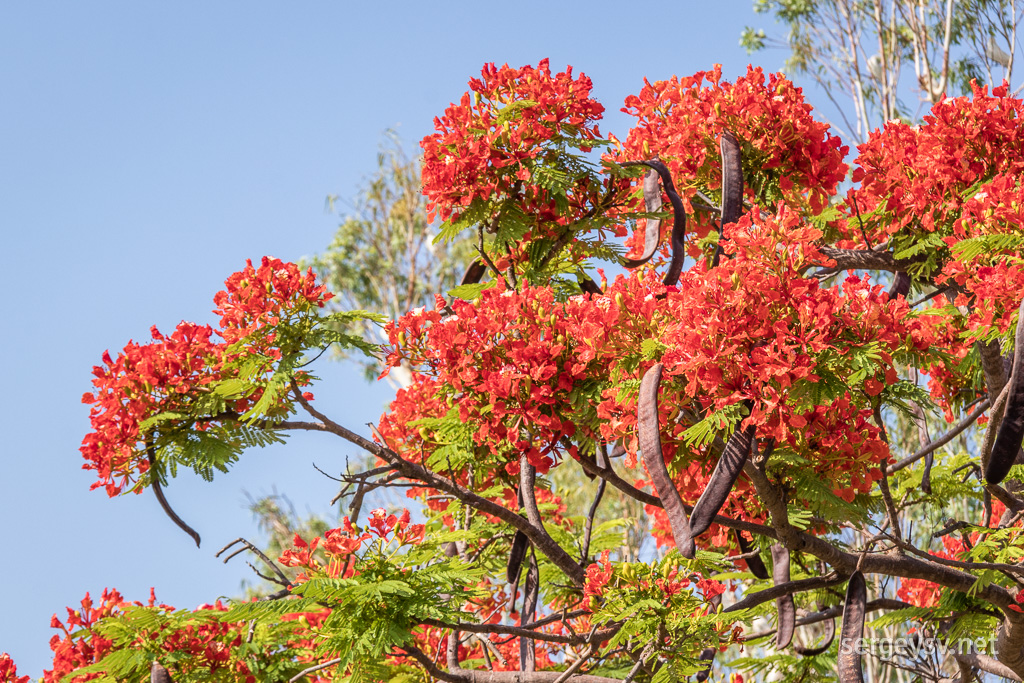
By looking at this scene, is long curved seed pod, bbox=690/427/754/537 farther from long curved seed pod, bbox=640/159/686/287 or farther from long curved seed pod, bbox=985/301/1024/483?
long curved seed pod, bbox=640/159/686/287

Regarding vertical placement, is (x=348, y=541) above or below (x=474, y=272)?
below

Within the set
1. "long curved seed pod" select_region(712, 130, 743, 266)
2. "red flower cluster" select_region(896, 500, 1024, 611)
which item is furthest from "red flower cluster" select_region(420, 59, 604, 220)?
"red flower cluster" select_region(896, 500, 1024, 611)

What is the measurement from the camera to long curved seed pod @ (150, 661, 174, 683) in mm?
3906

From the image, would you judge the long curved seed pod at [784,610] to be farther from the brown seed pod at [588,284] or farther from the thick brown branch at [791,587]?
the brown seed pod at [588,284]

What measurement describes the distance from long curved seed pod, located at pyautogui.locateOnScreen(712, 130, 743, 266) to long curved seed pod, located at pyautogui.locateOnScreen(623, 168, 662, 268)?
0.94 ft

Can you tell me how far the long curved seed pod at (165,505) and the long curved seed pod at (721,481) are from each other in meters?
2.31

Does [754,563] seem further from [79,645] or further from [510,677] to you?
[79,645]

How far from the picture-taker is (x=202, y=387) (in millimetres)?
4367

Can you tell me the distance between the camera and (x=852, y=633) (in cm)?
330

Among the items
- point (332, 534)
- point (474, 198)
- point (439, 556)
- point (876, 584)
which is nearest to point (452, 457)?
point (439, 556)

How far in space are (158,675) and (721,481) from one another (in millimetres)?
2634

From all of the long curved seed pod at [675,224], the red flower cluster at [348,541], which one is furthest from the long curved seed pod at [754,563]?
the red flower cluster at [348,541]

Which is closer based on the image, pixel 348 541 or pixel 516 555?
pixel 348 541

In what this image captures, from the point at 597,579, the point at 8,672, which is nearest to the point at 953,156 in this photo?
the point at 597,579
